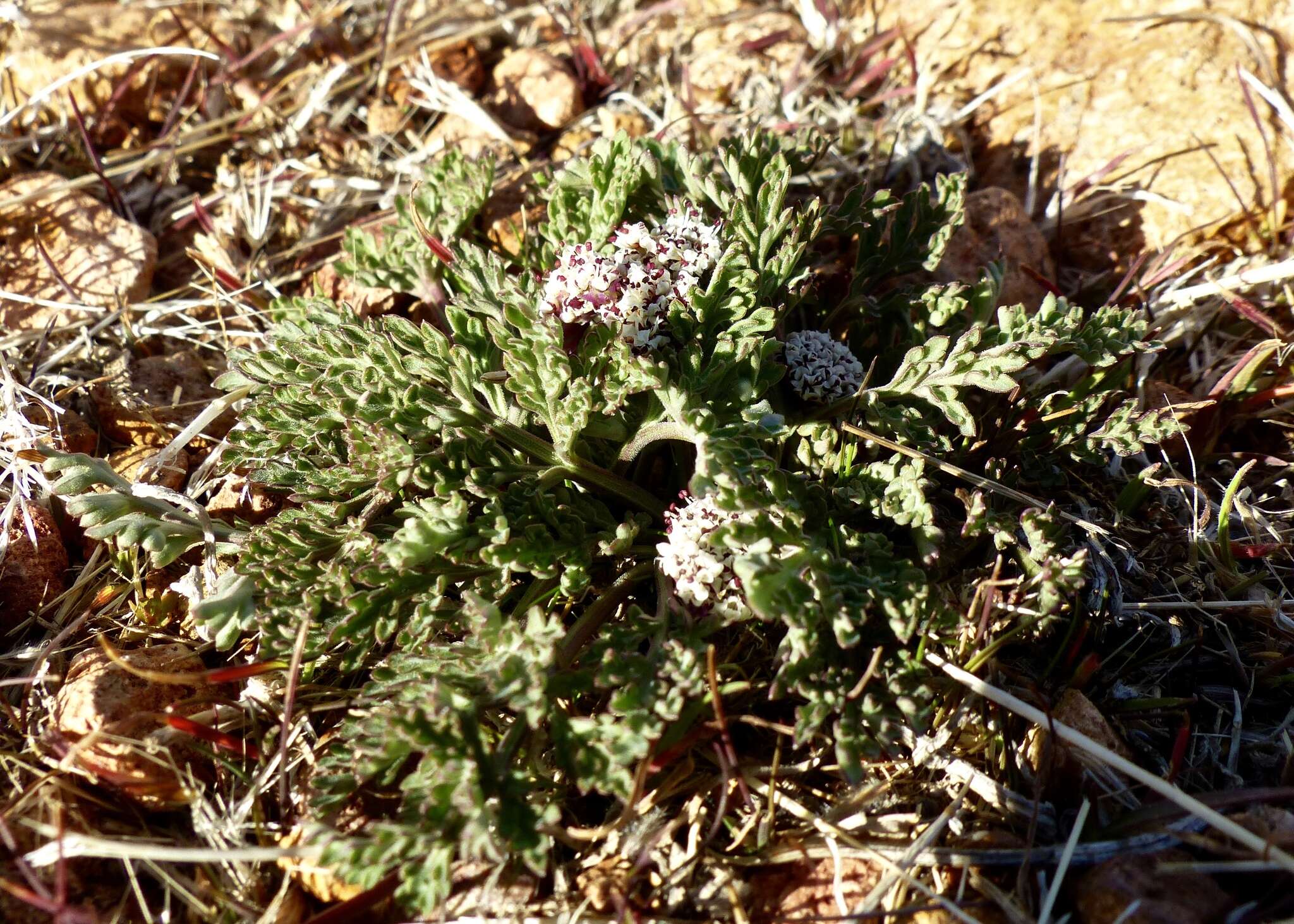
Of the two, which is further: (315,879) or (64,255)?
(64,255)

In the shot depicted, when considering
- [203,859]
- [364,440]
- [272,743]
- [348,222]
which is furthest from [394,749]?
[348,222]

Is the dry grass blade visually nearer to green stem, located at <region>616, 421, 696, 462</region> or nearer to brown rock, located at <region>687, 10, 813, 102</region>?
green stem, located at <region>616, 421, 696, 462</region>

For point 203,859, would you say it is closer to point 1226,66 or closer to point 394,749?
point 394,749

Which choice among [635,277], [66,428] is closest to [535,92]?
[635,277]

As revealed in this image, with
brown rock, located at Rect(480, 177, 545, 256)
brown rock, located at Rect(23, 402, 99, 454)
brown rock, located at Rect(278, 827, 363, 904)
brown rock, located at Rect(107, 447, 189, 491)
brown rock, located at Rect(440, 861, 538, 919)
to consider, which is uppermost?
brown rock, located at Rect(480, 177, 545, 256)

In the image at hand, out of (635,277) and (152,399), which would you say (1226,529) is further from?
(152,399)

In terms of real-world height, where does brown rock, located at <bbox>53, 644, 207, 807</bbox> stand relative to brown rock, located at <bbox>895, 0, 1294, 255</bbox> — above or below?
below

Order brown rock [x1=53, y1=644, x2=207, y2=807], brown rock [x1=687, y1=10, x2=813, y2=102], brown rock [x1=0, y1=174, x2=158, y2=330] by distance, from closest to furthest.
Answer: brown rock [x1=53, y1=644, x2=207, y2=807] < brown rock [x1=0, y1=174, x2=158, y2=330] < brown rock [x1=687, y1=10, x2=813, y2=102]

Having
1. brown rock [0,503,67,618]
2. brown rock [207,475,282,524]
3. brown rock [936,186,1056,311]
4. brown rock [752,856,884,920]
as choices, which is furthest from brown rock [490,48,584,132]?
brown rock [752,856,884,920]
